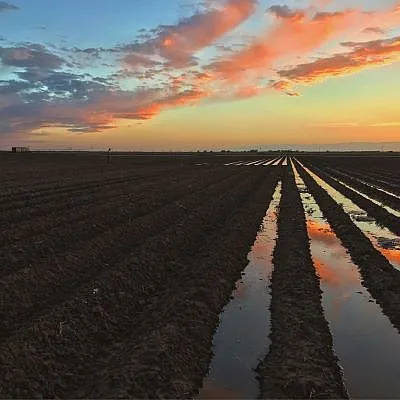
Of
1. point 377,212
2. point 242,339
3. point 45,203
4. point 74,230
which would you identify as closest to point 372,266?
point 242,339

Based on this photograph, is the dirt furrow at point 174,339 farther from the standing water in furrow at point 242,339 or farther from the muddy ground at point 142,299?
the standing water in furrow at point 242,339

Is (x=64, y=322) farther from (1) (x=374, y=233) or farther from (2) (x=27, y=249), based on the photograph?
(1) (x=374, y=233)

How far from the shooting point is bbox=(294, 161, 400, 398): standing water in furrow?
7559 millimetres

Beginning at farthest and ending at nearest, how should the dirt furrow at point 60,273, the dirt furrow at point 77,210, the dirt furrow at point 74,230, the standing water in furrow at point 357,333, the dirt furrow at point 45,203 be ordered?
the dirt furrow at point 45,203
the dirt furrow at point 77,210
the dirt furrow at point 74,230
the dirt furrow at point 60,273
the standing water in furrow at point 357,333

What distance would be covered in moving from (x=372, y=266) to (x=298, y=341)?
22.7 feet

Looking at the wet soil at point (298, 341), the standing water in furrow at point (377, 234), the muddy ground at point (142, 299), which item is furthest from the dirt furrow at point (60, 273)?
the standing water in furrow at point (377, 234)

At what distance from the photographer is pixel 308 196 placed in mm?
34531

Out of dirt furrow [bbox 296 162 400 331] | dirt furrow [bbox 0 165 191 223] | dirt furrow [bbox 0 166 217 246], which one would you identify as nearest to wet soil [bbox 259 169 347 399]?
dirt furrow [bbox 296 162 400 331]

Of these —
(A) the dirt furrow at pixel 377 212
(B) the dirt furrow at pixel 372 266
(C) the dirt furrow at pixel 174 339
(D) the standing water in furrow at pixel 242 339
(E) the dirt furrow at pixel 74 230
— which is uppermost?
(E) the dirt furrow at pixel 74 230

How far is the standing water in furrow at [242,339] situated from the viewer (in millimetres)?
7297

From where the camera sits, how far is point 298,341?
348 inches

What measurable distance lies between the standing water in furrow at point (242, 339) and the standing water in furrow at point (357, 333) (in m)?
1.49

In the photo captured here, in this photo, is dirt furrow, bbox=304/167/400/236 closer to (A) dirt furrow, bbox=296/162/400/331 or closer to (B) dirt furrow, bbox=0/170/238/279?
(A) dirt furrow, bbox=296/162/400/331

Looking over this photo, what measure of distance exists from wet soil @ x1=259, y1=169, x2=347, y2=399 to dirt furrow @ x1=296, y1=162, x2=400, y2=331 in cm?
157
